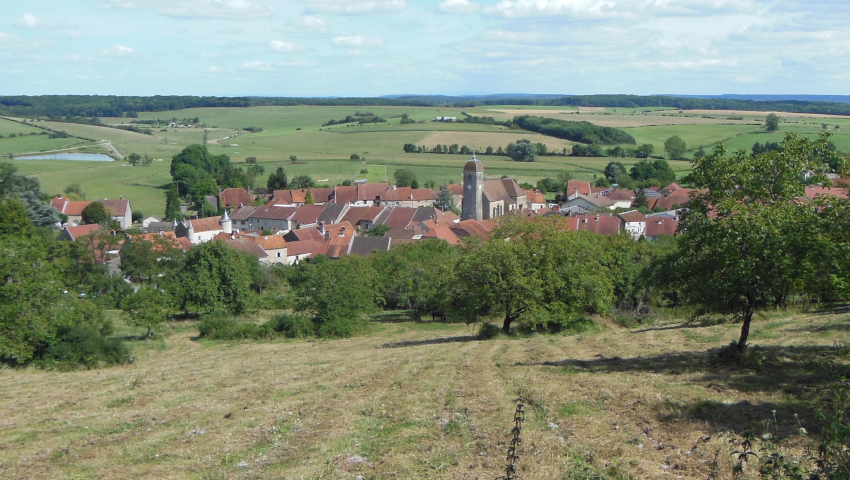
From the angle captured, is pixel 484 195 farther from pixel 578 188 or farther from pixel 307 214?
pixel 307 214

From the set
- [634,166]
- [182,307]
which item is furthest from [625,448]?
[634,166]

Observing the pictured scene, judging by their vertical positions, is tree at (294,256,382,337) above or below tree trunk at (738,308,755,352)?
below

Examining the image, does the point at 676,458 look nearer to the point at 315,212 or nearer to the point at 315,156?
the point at 315,212

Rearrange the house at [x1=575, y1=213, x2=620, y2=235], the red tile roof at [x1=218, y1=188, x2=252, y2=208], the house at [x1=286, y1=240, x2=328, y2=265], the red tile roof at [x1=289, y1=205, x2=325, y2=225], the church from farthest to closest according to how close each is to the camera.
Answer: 1. the red tile roof at [x1=218, y1=188, x2=252, y2=208]
2. the church
3. the red tile roof at [x1=289, y1=205, x2=325, y2=225]
4. the house at [x1=575, y1=213, x2=620, y2=235]
5. the house at [x1=286, y1=240, x2=328, y2=265]

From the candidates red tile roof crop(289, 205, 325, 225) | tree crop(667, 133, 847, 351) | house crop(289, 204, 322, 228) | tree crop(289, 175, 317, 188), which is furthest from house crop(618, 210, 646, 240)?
tree crop(667, 133, 847, 351)

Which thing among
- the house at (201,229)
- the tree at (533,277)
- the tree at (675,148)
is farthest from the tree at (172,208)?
the tree at (675,148)

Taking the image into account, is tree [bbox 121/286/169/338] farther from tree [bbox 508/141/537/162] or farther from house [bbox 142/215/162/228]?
tree [bbox 508/141/537/162]

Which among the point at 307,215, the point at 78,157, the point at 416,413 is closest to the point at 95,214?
the point at 307,215
